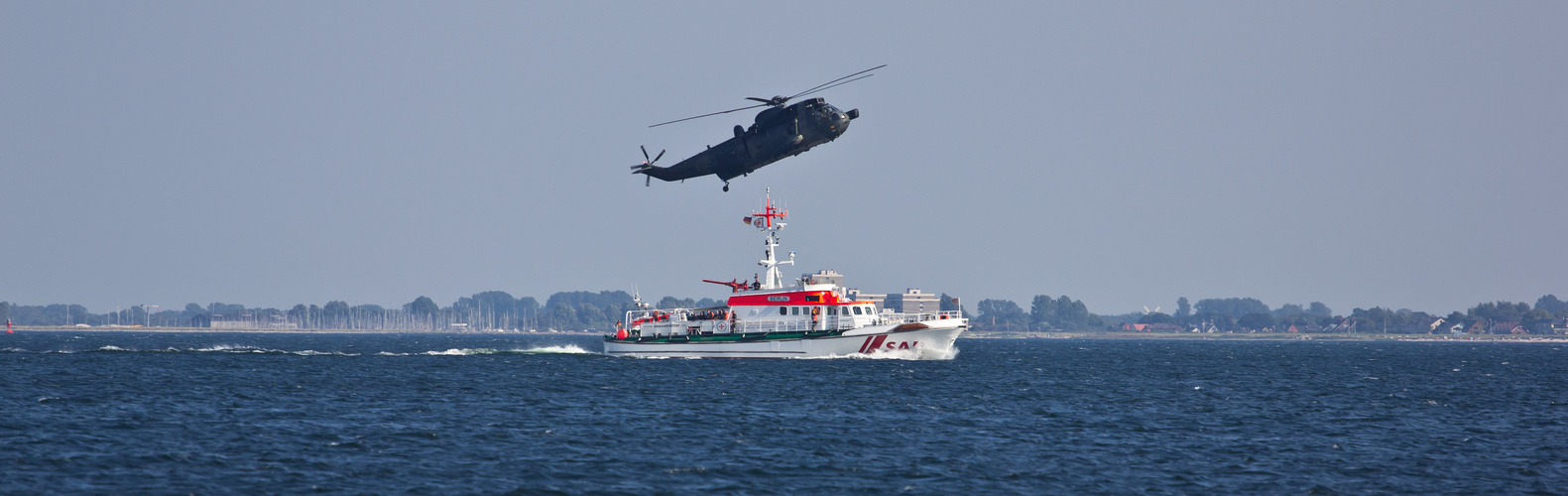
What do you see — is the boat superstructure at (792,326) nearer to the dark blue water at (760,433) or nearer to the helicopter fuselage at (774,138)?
the dark blue water at (760,433)

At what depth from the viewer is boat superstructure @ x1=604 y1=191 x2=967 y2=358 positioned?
189ft

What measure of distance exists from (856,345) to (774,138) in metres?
→ 13.0

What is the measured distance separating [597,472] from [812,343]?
1345 inches

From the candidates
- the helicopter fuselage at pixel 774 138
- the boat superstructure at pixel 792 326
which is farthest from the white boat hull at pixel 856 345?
the helicopter fuselage at pixel 774 138

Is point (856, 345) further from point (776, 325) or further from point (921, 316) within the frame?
point (921, 316)

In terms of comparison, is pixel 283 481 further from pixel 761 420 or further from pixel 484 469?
pixel 761 420

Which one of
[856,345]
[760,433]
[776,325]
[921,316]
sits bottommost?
[760,433]

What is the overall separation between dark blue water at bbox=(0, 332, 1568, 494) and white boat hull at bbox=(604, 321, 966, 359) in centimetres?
321

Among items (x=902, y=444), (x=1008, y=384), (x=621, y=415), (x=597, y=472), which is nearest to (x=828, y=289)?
(x=1008, y=384)

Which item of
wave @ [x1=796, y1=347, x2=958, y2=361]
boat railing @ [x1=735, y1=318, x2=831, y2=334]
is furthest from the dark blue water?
boat railing @ [x1=735, y1=318, x2=831, y2=334]

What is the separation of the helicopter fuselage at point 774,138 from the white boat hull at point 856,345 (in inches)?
400

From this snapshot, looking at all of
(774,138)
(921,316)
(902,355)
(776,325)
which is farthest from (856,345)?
(774,138)

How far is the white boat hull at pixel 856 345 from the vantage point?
57.3 meters

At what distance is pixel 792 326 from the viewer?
59.7 m
